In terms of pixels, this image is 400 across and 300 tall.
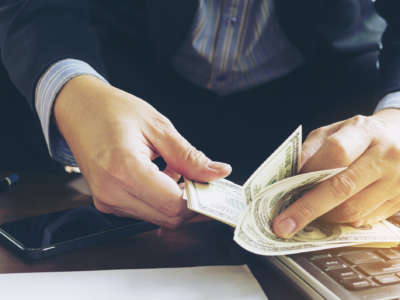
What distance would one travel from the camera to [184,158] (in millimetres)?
579

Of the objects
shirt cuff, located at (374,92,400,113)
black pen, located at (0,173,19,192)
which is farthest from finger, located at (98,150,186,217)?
shirt cuff, located at (374,92,400,113)

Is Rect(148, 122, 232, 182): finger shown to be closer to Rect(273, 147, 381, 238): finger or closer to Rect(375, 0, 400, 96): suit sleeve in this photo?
Rect(273, 147, 381, 238): finger

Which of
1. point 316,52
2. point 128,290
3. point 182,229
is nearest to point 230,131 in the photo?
point 316,52

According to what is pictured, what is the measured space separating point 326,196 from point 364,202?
0.35 feet

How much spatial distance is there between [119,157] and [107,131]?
50mm

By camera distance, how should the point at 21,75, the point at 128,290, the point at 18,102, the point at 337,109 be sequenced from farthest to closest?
the point at 337,109, the point at 18,102, the point at 21,75, the point at 128,290

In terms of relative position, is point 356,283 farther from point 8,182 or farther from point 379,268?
point 8,182

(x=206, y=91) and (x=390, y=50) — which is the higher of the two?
(x=390, y=50)

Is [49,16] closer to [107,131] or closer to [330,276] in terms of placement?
[107,131]

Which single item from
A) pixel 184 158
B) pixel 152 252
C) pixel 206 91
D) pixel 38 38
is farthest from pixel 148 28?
pixel 152 252

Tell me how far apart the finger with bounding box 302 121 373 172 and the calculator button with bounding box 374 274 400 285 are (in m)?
0.18

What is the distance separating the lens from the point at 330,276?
46 cm

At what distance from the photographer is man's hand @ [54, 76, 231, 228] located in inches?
21.2

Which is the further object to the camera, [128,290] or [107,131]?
[107,131]
